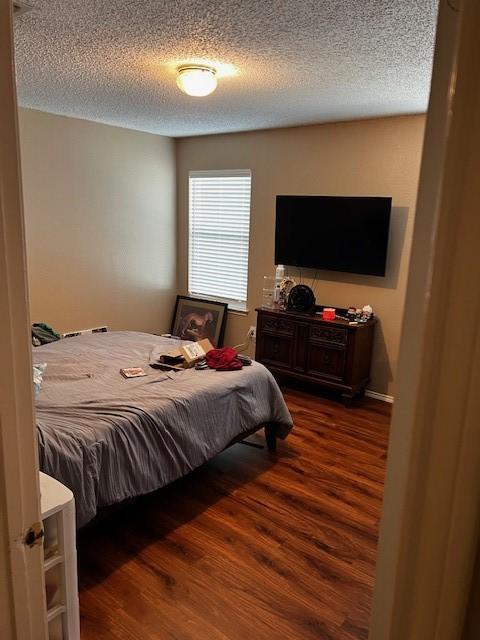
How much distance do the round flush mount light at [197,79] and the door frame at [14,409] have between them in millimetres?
2156

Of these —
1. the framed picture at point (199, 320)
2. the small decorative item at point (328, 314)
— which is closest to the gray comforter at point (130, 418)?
the small decorative item at point (328, 314)

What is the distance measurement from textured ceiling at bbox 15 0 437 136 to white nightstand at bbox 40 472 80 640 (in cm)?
188

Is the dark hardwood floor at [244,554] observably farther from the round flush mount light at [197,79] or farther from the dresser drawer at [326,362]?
the round flush mount light at [197,79]

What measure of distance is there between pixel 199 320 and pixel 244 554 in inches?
137

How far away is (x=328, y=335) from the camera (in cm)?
421

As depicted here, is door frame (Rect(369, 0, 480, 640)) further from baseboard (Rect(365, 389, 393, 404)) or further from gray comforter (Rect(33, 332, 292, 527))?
baseboard (Rect(365, 389, 393, 404))

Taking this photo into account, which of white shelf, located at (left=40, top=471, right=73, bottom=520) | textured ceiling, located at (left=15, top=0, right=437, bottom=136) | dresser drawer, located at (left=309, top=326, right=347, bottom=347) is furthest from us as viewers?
dresser drawer, located at (left=309, top=326, right=347, bottom=347)

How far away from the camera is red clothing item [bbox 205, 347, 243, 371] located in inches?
124

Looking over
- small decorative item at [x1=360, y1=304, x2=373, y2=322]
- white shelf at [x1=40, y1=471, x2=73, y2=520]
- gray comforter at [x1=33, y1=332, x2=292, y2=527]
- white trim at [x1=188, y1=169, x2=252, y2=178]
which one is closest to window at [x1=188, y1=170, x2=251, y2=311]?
white trim at [x1=188, y1=169, x2=252, y2=178]

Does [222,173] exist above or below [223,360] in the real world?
A: above

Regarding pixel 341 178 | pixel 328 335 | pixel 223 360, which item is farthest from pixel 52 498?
pixel 341 178

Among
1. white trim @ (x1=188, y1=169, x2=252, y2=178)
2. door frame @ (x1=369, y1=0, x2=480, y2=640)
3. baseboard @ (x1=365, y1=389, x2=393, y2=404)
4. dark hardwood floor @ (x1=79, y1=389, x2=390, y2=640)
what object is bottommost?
dark hardwood floor @ (x1=79, y1=389, x2=390, y2=640)

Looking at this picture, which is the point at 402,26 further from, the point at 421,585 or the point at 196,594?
the point at 196,594

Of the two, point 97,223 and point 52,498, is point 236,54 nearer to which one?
point 52,498
